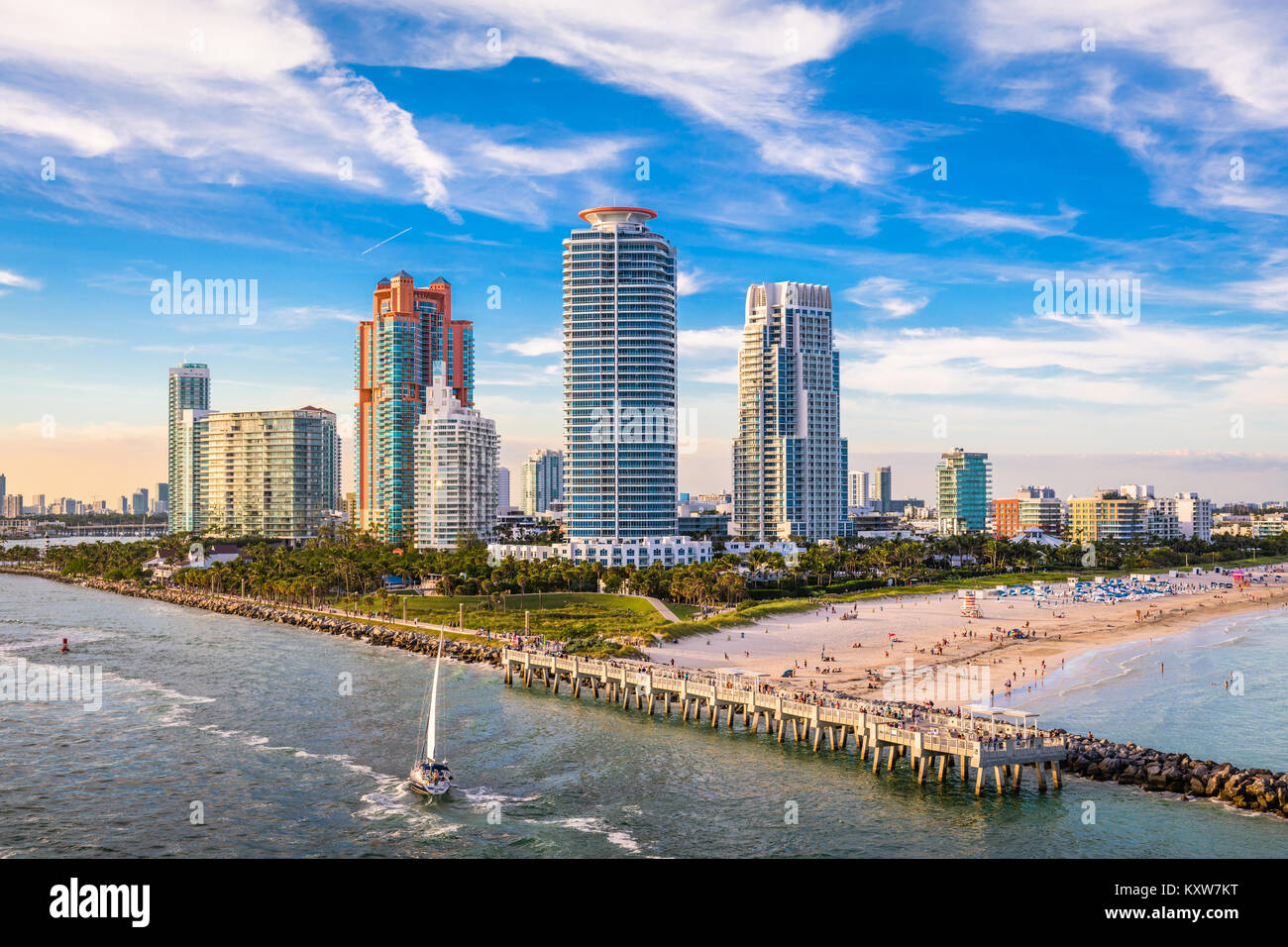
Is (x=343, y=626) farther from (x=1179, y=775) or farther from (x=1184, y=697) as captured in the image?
(x=1179, y=775)

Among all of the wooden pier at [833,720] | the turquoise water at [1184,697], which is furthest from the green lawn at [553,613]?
the turquoise water at [1184,697]

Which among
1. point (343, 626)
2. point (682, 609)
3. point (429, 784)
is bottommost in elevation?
point (343, 626)

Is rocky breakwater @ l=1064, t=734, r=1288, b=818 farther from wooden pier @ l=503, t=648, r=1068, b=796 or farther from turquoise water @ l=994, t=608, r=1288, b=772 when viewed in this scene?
turquoise water @ l=994, t=608, r=1288, b=772

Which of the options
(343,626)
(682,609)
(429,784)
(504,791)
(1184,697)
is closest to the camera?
(429,784)

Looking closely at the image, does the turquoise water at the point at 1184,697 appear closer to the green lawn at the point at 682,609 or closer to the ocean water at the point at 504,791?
the ocean water at the point at 504,791

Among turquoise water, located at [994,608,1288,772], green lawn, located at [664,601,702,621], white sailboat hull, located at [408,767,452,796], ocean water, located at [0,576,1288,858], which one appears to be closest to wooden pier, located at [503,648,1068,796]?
ocean water, located at [0,576,1288,858]

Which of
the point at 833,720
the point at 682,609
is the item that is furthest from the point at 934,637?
the point at 833,720
